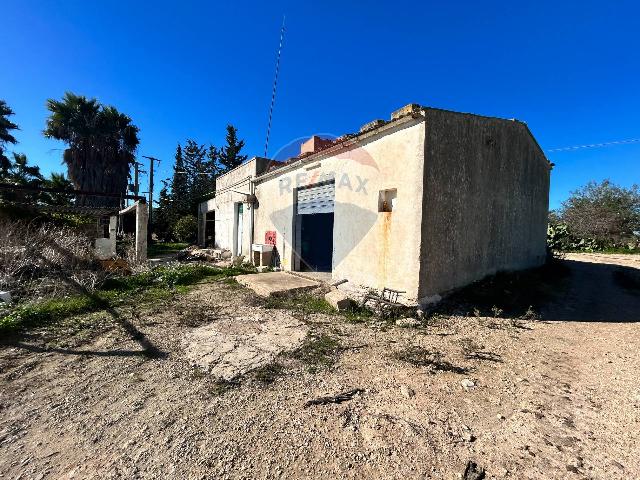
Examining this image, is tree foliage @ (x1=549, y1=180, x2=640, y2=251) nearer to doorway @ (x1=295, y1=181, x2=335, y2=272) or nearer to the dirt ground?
doorway @ (x1=295, y1=181, x2=335, y2=272)

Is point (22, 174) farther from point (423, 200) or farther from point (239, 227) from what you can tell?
point (423, 200)

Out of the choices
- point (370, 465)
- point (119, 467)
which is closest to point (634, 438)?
point (370, 465)

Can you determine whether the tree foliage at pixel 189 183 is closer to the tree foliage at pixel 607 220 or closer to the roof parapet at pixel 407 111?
the roof parapet at pixel 407 111

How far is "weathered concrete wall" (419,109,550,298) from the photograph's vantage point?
18.6 ft

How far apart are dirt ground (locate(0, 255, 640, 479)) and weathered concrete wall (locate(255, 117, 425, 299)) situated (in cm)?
165

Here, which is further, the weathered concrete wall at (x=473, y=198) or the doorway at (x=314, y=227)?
the doorway at (x=314, y=227)

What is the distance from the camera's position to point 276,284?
788cm

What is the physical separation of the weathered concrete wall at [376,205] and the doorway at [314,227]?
0.39 metres

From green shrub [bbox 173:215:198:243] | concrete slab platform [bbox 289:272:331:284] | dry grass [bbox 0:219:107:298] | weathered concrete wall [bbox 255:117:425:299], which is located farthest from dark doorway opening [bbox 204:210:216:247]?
weathered concrete wall [bbox 255:117:425:299]

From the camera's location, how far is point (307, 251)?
34.9 feet

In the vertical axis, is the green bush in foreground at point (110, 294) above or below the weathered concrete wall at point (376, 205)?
below

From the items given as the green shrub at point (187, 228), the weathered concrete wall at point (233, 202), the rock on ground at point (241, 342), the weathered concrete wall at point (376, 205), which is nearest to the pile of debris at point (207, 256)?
the weathered concrete wall at point (233, 202)

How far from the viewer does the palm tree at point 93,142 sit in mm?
18906

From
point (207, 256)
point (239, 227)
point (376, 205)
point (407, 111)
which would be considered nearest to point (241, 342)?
point (376, 205)
